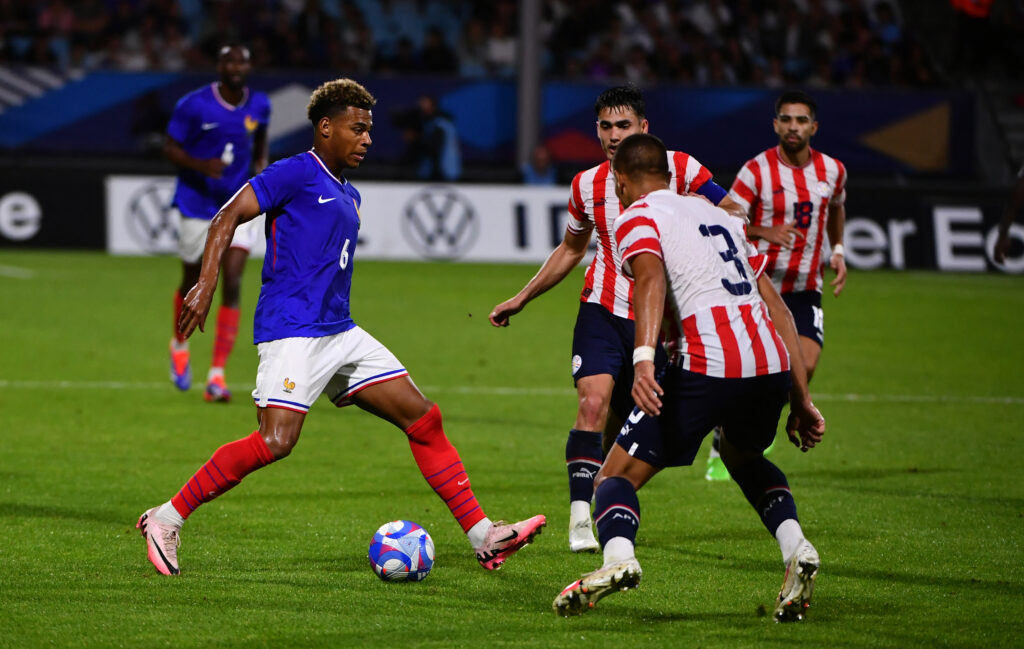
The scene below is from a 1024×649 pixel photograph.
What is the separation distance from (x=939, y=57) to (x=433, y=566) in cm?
2442

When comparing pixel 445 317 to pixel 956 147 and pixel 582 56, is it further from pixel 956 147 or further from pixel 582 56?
pixel 956 147

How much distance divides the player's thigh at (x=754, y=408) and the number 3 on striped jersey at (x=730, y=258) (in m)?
0.33

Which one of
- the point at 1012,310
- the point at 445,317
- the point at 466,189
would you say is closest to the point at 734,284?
the point at 445,317

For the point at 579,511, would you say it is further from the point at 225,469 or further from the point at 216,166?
the point at 216,166

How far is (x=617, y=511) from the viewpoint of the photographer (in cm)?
507

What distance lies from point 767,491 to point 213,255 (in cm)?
235

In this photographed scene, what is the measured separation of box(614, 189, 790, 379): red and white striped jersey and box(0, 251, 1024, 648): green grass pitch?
0.99 meters

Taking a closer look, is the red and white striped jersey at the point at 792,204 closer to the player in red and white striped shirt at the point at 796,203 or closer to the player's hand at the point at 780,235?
the player in red and white striped shirt at the point at 796,203

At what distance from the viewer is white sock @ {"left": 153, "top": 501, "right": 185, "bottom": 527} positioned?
5762mm

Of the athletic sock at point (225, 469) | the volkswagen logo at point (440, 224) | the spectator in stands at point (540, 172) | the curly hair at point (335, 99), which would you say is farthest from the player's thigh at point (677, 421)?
the spectator in stands at point (540, 172)

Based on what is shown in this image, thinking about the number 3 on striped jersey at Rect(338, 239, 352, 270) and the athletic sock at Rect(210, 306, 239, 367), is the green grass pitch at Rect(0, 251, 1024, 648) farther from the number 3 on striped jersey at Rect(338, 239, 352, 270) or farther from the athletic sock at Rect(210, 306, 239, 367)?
the number 3 on striped jersey at Rect(338, 239, 352, 270)

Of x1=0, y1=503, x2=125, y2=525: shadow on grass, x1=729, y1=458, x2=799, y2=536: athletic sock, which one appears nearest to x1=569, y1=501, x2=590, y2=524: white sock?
x1=729, y1=458, x2=799, y2=536: athletic sock

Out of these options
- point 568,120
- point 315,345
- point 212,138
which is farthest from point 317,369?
point 568,120

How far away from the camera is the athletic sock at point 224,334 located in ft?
34.9
